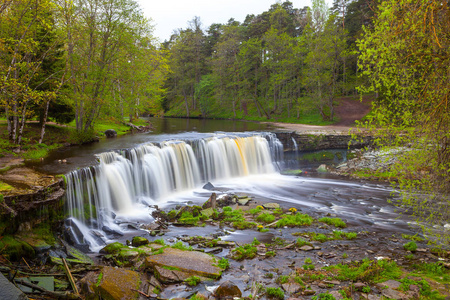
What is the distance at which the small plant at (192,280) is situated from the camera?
21.7 ft

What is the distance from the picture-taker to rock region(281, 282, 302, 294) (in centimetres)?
620

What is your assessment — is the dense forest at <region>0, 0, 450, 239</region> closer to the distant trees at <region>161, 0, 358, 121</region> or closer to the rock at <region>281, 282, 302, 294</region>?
the distant trees at <region>161, 0, 358, 121</region>

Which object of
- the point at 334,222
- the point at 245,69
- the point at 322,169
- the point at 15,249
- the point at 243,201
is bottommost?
the point at 334,222

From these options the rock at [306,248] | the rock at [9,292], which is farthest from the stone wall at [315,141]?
the rock at [9,292]

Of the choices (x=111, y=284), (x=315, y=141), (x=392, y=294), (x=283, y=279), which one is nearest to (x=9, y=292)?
(x=111, y=284)

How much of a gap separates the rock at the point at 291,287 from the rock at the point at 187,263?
1.60 m

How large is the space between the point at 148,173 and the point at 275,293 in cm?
1093

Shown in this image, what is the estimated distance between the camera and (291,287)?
6340 millimetres

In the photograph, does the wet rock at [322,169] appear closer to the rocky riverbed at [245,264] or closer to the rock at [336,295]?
the rocky riverbed at [245,264]

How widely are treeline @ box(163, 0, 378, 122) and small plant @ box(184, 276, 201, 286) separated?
31.1 meters

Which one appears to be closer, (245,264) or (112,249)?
(245,264)

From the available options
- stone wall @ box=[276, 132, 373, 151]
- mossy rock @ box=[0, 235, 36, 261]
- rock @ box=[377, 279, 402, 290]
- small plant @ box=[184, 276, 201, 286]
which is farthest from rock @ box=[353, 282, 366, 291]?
stone wall @ box=[276, 132, 373, 151]

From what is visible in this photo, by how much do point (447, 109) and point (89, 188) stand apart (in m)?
11.8

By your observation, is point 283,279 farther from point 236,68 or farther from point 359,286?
point 236,68
